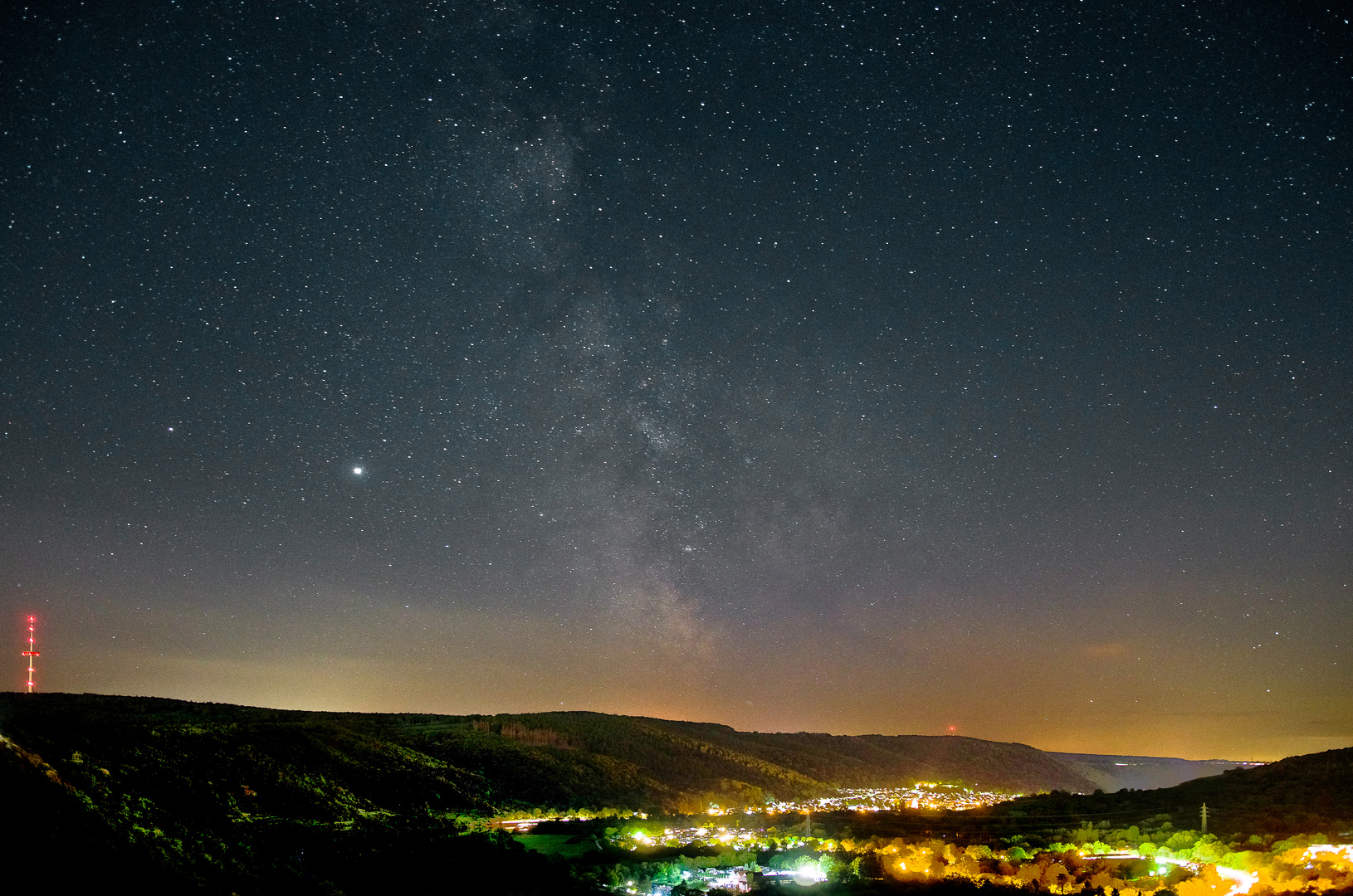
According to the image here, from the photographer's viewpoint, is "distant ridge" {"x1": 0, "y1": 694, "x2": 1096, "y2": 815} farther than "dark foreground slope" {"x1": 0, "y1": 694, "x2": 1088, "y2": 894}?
Yes

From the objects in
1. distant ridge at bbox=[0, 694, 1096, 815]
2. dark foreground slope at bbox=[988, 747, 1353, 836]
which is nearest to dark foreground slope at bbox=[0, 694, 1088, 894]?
distant ridge at bbox=[0, 694, 1096, 815]

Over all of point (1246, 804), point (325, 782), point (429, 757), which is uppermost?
point (1246, 804)

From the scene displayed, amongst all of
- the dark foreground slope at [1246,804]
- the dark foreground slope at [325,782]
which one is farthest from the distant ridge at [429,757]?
the dark foreground slope at [1246,804]

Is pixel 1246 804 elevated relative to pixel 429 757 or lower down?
elevated

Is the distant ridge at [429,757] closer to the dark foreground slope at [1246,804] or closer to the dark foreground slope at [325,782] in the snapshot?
the dark foreground slope at [325,782]

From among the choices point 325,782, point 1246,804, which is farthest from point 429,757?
point 1246,804

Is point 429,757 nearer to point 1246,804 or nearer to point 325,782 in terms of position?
point 325,782

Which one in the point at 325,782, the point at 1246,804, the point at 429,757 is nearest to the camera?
the point at 1246,804

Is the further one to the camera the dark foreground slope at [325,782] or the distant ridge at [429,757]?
the distant ridge at [429,757]

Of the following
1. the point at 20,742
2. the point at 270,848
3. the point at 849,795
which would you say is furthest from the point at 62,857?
the point at 849,795

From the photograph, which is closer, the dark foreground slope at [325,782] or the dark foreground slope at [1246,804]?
the dark foreground slope at [325,782]

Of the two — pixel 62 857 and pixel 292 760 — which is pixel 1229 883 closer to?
pixel 62 857

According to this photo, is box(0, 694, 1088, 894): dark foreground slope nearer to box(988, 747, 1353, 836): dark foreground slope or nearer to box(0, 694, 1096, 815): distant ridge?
box(0, 694, 1096, 815): distant ridge
